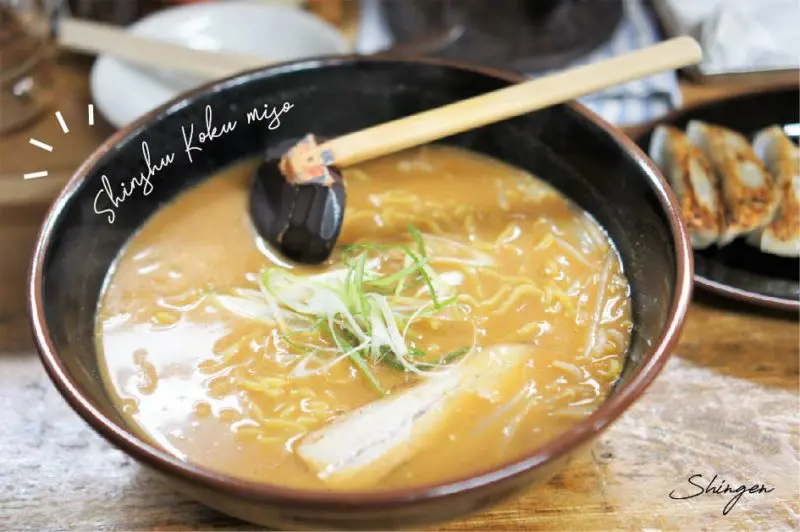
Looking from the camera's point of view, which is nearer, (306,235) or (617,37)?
(306,235)

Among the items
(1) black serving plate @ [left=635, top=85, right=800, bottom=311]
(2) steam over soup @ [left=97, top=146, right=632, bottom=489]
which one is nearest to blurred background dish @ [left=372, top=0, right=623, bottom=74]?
(1) black serving plate @ [left=635, top=85, right=800, bottom=311]

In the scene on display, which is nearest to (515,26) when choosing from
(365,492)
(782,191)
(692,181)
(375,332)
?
(692,181)

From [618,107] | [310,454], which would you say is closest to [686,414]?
[310,454]

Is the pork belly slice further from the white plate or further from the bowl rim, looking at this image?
the white plate

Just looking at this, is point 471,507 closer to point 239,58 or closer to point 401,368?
point 401,368

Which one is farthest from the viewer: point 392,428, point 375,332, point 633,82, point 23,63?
point 23,63

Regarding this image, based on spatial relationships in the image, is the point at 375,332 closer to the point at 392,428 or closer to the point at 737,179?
the point at 392,428
